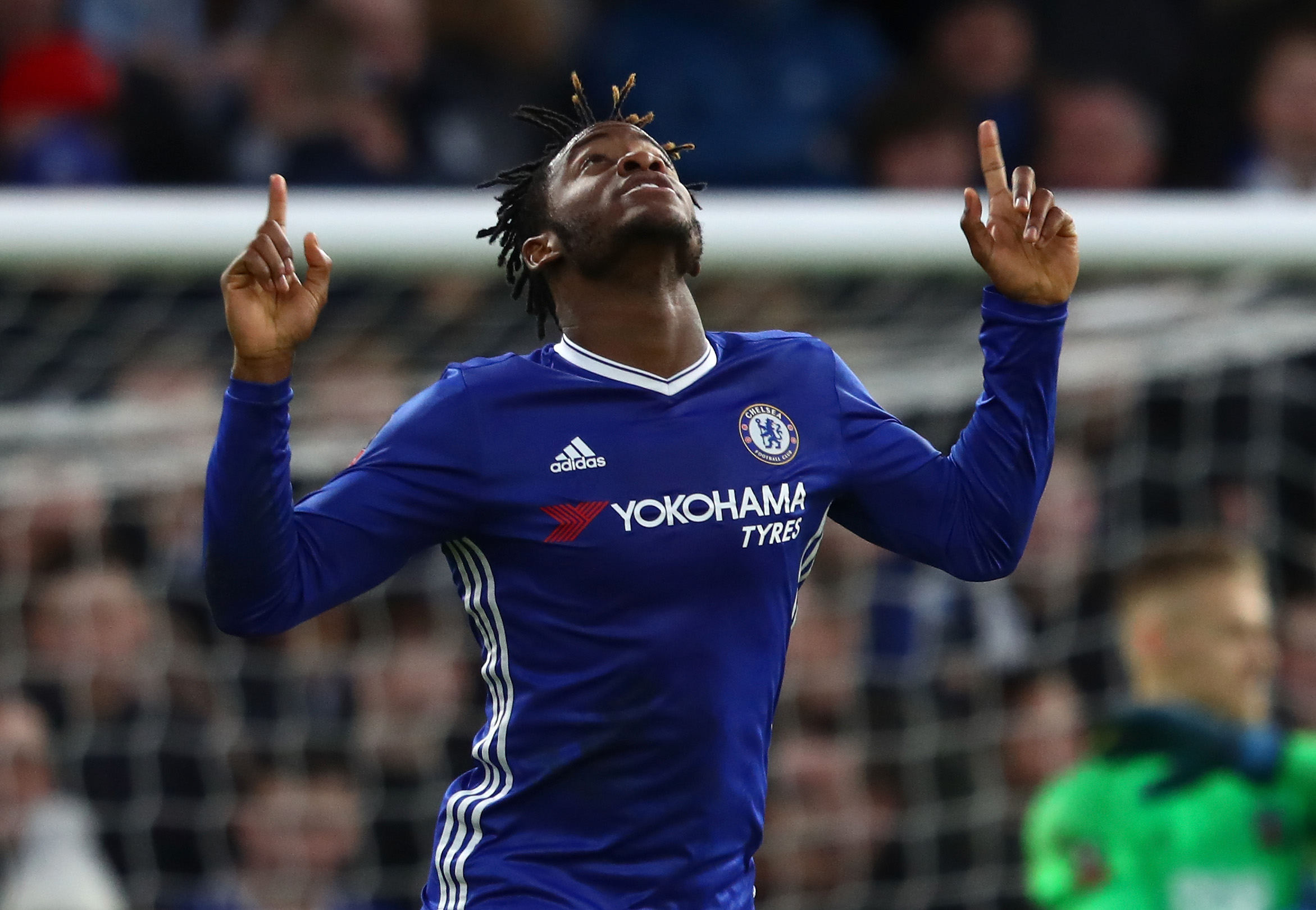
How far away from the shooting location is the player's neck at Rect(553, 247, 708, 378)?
2461 millimetres

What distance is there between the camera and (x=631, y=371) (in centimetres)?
245

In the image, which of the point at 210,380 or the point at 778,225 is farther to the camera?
the point at 210,380

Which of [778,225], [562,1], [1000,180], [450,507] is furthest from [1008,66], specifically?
[450,507]

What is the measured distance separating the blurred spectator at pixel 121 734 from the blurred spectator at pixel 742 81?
7.96ft

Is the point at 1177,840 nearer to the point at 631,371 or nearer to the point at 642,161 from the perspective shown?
the point at 631,371

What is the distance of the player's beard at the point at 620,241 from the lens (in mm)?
2398

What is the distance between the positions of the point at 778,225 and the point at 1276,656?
2.25 m

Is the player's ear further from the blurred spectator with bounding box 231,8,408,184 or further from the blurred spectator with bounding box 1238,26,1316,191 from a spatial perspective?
the blurred spectator with bounding box 1238,26,1316,191

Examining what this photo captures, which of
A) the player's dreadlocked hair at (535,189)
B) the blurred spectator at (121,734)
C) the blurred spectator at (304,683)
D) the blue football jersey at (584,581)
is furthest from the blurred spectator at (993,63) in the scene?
the blue football jersey at (584,581)

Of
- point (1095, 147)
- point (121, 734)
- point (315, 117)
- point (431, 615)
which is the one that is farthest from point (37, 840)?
point (1095, 147)

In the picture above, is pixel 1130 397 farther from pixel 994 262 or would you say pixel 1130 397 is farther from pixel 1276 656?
pixel 994 262

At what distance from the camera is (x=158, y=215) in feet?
13.1

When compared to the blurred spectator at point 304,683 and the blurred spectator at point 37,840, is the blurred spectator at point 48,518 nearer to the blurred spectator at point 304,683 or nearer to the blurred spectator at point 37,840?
the blurred spectator at point 37,840

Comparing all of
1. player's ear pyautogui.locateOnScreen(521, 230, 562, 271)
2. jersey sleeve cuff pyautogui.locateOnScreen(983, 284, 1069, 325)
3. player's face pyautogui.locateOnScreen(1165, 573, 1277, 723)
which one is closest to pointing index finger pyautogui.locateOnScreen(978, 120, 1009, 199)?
jersey sleeve cuff pyautogui.locateOnScreen(983, 284, 1069, 325)
